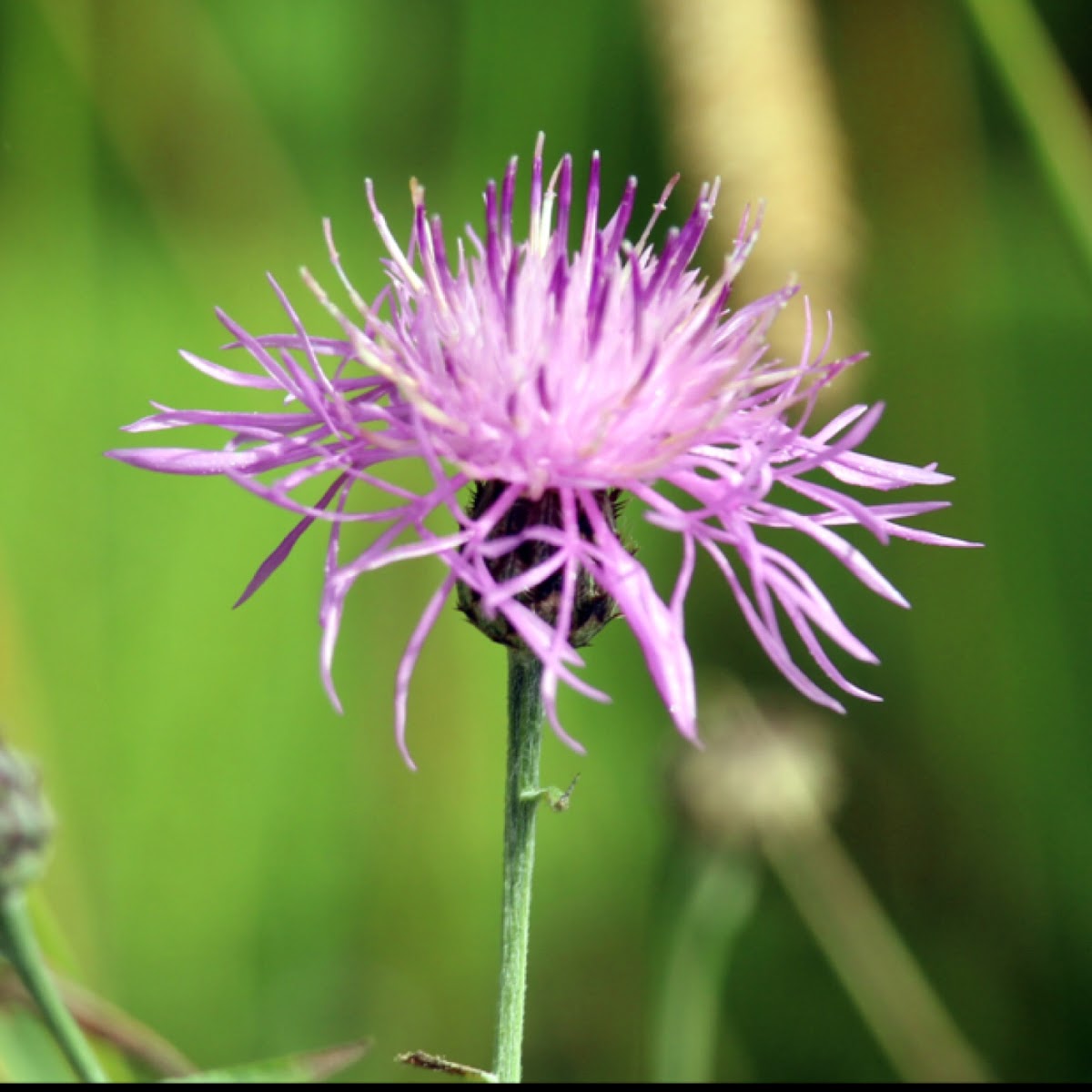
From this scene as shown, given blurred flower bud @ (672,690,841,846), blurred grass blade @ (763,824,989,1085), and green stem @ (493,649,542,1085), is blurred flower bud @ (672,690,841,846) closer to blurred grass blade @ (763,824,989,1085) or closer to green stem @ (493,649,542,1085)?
blurred grass blade @ (763,824,989,1085)

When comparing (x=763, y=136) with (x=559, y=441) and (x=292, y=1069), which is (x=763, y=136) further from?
(x=292, y=1069)

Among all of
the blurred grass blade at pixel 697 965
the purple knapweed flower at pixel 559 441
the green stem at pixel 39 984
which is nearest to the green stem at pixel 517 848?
the purple knapweed flower at pixel 559 441

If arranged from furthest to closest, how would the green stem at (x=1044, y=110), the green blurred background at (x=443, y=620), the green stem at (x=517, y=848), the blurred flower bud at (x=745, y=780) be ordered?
the green blurred background at (x=443, y=620) < the blurred flower bud at (x=745, y=780) < the green stem at (x=1044, y=110) < the green stem at (x=517, y=848)

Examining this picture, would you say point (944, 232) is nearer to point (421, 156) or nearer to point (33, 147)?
point (421, 156)

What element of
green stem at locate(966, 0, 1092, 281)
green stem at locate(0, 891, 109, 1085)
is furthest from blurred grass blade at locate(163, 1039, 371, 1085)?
green stem at locate(966, 0, 1092, 281)

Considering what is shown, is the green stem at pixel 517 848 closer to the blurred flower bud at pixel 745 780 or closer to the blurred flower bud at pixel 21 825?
the blurred flower bud at pixel 21 825

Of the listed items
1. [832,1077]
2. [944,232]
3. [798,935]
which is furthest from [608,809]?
[944,232]

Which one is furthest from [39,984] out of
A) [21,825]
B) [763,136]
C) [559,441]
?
[763,136]
